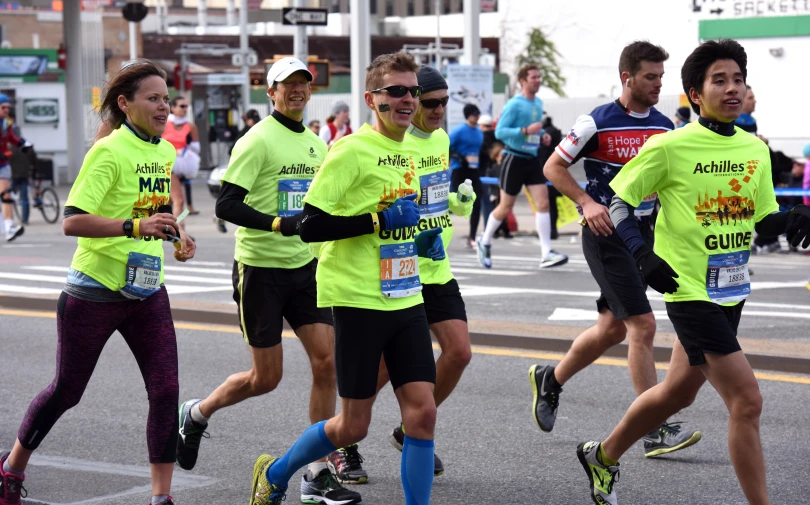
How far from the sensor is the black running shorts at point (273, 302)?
20.1 ft

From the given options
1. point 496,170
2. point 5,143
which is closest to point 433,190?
point 5,143

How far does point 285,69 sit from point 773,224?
233 cm

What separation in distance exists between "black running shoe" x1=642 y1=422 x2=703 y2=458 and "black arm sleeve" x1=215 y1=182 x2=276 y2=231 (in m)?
2.22

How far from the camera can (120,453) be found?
6816 mm

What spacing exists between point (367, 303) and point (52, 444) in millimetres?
2785

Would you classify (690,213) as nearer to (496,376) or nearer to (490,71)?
(496,376)

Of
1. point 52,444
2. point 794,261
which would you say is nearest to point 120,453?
point 52,444

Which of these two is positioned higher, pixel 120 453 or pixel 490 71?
pixel 490 71

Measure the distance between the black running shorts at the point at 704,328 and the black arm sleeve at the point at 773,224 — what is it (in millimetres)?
338

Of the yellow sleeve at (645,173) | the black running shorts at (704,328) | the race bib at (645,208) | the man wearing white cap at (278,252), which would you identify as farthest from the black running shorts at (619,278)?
the man wearing white cap at (278,252)

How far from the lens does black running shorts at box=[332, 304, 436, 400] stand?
502 centimetres

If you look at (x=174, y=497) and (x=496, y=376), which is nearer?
(x=174, y=497)

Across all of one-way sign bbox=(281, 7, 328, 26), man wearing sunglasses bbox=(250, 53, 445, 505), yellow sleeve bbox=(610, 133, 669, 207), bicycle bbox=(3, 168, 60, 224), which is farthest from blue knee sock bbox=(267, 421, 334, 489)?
bicycle bbox=(3, 168, 60, 224)

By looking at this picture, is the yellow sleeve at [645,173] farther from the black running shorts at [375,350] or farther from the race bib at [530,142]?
the race bib at [530,142]
